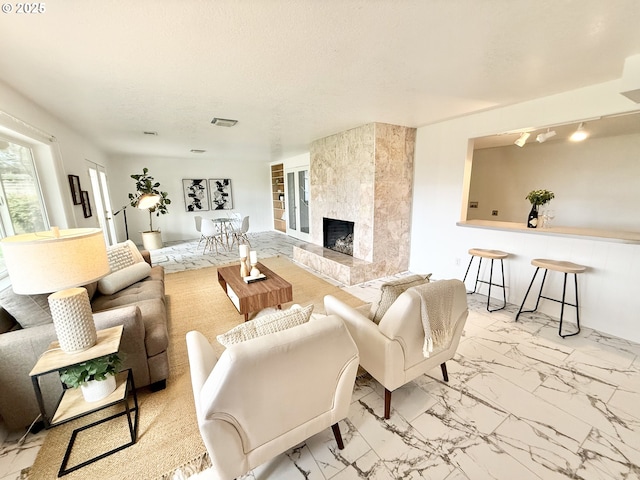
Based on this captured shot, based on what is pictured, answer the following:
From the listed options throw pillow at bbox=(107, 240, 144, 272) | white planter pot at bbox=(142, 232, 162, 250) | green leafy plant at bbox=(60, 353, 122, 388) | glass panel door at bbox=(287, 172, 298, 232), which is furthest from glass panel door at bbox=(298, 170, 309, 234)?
green leafy plant at bbox=(60, 353, 122, 388)

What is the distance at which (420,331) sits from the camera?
4.91 ft

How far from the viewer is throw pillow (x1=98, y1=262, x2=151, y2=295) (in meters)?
2.38

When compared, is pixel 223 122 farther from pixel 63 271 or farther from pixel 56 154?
pixel 63 271

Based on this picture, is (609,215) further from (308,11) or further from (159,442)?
(159,442)

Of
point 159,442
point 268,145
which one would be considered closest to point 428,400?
point 159,442

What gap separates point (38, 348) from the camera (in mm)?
1432

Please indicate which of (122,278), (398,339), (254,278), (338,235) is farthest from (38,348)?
(338,235)

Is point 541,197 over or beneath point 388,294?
over

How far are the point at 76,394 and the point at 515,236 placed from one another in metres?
4.23

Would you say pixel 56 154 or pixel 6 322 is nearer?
pixel 6 322

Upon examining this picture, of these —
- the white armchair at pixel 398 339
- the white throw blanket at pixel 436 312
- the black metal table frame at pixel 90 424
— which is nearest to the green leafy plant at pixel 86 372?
the black metal table frame at pixel 90 424

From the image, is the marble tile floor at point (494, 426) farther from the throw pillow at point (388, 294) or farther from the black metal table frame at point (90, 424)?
the throw pillow at point (388, 294)

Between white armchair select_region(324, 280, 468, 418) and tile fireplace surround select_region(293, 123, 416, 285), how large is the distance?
2055 mm

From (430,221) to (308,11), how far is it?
330 cm
